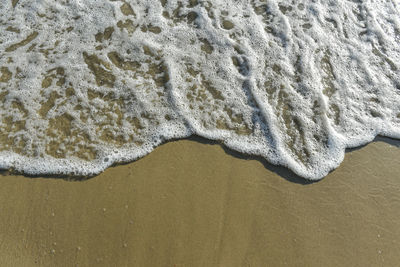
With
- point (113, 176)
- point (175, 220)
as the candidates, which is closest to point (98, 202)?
point (113, 176)

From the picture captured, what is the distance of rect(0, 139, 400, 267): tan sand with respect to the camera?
2359 millimetres

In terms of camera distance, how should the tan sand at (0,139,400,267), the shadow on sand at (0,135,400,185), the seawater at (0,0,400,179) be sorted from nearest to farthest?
the tan sand at (0,139,400,267) < the shadow on sand at (0,135,400,185) < the seawater at (0,0,400,179)

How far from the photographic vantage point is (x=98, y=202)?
254 cm

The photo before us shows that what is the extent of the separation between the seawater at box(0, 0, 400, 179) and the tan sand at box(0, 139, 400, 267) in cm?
21

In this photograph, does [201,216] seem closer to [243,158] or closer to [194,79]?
[243,158]

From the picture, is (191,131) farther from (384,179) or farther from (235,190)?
(384,179)

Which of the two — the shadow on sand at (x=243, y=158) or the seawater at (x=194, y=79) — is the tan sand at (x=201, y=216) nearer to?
the shadow on sand at (x=243, y=158)

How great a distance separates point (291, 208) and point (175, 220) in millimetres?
1026

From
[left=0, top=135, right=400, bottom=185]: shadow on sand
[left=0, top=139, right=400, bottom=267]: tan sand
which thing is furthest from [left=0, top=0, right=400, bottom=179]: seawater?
[left=0, top=139, right=400, bottom=267]: tan sand

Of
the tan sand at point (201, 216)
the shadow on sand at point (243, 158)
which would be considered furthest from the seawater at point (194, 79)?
the tan sand at point (201, 216)

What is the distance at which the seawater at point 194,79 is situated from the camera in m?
2.95

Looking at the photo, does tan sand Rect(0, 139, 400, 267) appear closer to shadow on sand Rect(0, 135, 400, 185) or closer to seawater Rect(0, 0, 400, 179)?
shadow on sand Rect(0, 135, 400, 185)

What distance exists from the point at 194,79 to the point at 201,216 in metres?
1.60

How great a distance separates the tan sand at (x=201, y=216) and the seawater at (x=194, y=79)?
0.69ft
